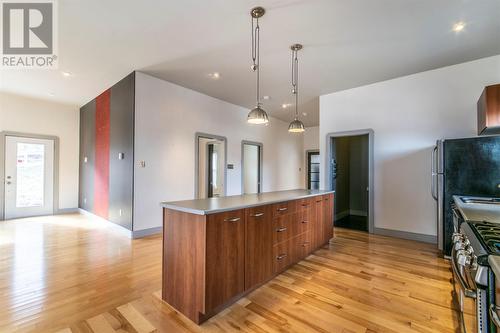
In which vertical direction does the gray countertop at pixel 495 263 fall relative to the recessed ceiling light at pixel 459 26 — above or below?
below

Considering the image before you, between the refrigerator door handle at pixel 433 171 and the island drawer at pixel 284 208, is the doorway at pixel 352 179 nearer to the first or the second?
the refrigerator door handle at pixel 433 171

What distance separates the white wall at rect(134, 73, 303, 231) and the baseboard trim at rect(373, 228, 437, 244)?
3517mm

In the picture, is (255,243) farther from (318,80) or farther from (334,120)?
(334,120)

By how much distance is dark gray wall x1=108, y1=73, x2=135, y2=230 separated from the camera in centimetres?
415

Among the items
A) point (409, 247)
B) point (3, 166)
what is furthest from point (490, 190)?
point (3, 166)

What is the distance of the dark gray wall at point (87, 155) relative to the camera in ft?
19.0

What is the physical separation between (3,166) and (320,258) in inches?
293

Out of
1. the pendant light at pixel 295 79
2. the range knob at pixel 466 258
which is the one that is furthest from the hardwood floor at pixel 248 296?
the pendant light at pixel 295 79

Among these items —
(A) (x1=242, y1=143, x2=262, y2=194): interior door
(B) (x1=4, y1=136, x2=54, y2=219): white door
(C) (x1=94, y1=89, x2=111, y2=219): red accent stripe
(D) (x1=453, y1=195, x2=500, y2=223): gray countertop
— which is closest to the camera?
(D) (x1=453, y1=195, x2=500, y2=223): gray countertop

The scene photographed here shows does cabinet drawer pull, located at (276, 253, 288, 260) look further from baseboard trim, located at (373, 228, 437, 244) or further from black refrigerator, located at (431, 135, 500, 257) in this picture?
baseboard trim, located at (373, 228, 437, 244)

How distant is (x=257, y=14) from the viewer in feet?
8.21

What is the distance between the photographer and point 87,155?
19.9ft

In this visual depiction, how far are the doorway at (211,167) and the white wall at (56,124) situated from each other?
368cm

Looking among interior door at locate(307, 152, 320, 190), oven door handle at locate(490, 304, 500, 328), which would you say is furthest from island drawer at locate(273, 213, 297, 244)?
interior door at locate(307, 152, 320, 190)
